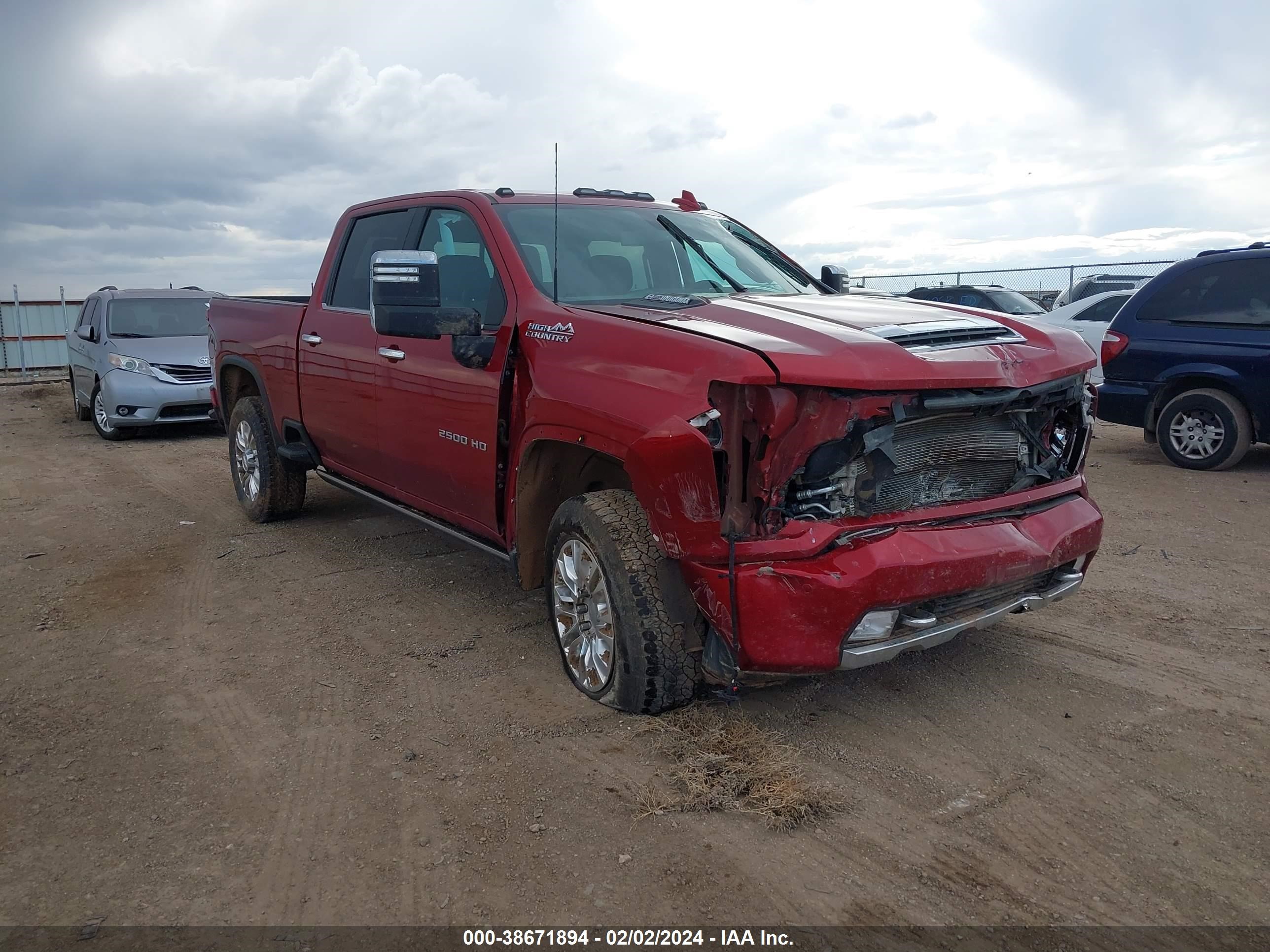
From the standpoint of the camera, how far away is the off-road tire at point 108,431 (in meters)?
11.7

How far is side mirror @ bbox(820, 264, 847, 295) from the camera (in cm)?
523

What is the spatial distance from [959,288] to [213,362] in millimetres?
10314

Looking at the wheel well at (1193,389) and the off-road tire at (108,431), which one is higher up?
the wheel well at (1193,389)

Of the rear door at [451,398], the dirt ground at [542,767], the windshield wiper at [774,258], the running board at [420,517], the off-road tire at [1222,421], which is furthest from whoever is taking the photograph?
the off-road tire at [1222,421]

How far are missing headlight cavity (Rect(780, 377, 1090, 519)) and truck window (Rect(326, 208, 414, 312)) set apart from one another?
295 cm

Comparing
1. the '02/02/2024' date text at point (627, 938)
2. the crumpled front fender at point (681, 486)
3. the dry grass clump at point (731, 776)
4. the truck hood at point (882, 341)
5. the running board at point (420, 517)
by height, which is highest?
the truck hood at point (882, 341)

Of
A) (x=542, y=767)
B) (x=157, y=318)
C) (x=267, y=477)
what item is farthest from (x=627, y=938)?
(x=157, y=318)

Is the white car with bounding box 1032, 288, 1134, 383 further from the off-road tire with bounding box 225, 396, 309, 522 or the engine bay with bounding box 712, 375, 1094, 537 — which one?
the engine bay with bounding box 712, 375, 1094, 537

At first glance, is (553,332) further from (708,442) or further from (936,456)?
(936,456)

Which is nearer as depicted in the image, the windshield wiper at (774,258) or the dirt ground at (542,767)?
the dirt ground at (542,767)

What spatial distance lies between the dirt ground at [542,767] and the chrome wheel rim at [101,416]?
6.52 m

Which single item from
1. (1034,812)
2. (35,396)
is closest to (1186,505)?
(1034,812)

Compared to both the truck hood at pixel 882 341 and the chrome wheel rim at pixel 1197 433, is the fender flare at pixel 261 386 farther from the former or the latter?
the chrome wheel rim at pixel 1197 433

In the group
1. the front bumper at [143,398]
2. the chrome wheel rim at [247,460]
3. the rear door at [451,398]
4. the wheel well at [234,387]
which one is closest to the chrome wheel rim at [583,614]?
the rear door at [451,398]
